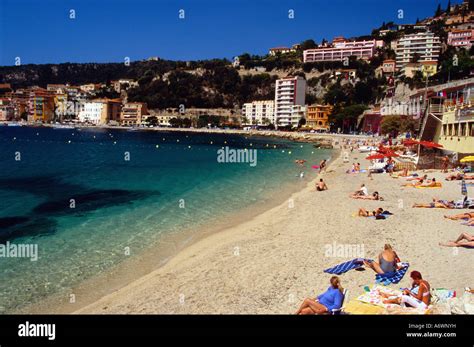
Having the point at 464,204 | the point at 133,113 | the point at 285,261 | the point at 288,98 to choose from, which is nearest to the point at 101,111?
the point at 133,113

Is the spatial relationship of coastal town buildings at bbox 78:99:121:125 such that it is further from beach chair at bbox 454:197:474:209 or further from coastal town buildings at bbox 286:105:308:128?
beach chair at bbox 454:197:474:209

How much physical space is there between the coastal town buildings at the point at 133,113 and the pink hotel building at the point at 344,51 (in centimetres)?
6816

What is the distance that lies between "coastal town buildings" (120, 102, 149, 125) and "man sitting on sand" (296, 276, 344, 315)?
166 metres

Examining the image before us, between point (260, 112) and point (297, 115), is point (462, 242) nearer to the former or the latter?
point (297, 115)

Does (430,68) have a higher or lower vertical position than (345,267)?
higher

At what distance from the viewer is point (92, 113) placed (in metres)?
176

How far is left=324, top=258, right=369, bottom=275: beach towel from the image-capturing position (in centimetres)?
951

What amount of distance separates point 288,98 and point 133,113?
70624 mm

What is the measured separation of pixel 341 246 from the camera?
11.8 meters

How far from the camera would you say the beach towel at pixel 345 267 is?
9508mm

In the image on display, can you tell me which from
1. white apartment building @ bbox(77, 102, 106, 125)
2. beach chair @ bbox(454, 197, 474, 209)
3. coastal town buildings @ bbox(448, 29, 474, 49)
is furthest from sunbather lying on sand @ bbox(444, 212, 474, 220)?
white apartment building @ bbox(77, 102, 106, 125)

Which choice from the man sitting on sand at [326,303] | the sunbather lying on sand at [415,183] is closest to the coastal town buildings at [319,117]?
the sunbather lying on sand at [415,183]

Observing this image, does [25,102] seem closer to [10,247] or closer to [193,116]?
[193,116]
